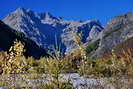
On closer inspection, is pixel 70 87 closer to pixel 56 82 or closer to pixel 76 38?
pixel 56 82

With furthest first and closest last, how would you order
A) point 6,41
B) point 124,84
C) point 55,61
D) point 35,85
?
point 6,41 → point 35,85 → point 55,61 → point 124,84

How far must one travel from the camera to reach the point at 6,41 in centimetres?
9775

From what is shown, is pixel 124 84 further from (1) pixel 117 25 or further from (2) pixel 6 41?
(1) pixel 117 25

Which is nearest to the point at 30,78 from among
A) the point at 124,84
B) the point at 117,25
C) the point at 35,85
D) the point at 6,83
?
the point at 6,83

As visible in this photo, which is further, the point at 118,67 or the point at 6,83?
the point at 6,83

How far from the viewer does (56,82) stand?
436 inches

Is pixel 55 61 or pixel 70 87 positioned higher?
pixel 55 61

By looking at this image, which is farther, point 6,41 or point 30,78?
point 6,41

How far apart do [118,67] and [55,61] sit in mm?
1933

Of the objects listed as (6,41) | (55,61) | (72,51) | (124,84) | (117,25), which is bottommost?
(124,84)

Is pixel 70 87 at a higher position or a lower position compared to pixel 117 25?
lower

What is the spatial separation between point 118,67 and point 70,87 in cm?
154

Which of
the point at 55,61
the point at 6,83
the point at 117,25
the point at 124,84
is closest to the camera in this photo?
the point at 124,84

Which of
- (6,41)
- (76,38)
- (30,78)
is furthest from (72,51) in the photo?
(6,41)
